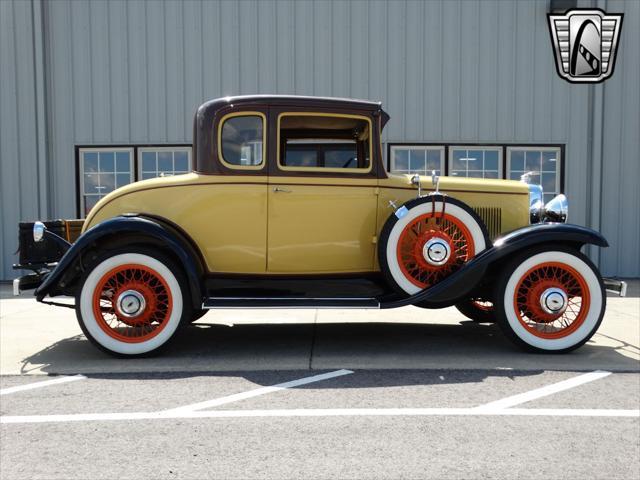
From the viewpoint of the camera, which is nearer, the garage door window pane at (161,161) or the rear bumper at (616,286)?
the rear bumper at (616,286)

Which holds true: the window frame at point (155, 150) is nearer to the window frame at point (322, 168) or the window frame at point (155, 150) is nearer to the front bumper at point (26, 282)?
the front bumper at point (26, 282)

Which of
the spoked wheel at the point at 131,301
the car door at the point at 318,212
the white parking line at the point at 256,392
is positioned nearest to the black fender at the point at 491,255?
the car door at the point at 318,212

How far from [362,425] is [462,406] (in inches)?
25.1

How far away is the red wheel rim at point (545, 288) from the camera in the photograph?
4.05m

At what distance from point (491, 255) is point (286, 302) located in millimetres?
1586

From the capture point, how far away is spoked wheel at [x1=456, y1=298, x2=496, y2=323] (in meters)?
5.24

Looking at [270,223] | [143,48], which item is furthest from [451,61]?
[270,223]

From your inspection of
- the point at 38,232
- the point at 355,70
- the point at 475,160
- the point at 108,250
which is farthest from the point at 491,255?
the point at 355,70

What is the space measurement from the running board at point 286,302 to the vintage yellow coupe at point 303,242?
0.05ft

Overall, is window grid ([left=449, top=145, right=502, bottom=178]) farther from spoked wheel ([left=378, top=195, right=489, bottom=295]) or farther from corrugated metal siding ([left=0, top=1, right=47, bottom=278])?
corrugated metal siding ([left=0, top=1, right=47, bottom=278])

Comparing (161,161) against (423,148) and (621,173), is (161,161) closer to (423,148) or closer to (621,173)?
(423,148)

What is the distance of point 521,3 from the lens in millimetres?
8719

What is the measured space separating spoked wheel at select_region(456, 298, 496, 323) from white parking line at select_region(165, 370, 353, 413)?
214cm

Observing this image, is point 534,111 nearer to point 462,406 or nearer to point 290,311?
point 290,311
